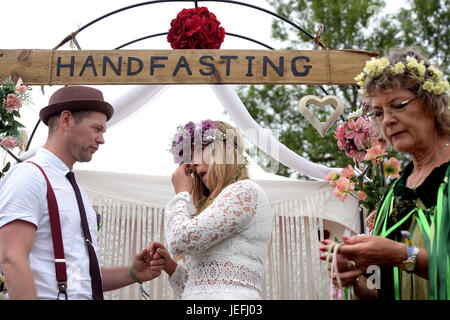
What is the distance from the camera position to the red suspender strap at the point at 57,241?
2.08 metres

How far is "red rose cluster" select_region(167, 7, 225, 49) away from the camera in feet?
10.9

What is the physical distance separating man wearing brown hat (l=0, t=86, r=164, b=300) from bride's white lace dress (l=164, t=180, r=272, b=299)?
14.9 inches

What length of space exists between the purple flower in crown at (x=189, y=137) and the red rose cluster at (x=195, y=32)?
87cm

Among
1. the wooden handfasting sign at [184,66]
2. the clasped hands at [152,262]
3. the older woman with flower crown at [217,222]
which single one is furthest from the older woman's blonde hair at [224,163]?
the wooden handfasting sign at [184,66]

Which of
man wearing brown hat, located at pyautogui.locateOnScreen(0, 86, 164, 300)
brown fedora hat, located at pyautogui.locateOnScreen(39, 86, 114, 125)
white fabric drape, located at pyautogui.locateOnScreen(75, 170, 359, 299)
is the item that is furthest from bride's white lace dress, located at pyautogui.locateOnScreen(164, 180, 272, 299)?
white fabric drape, located at pyautogui.locateOnScreen(75, 170, 359, 299)

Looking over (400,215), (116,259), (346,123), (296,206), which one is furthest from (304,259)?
(400,215)

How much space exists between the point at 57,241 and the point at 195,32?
68.1 inches

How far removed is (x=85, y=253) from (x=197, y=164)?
68 cm

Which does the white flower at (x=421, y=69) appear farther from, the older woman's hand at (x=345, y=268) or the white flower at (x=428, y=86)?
the older woman's hand at (x=345, y=268)

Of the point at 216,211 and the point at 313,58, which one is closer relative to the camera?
the point at 216,211

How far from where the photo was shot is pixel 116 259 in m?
4.94
